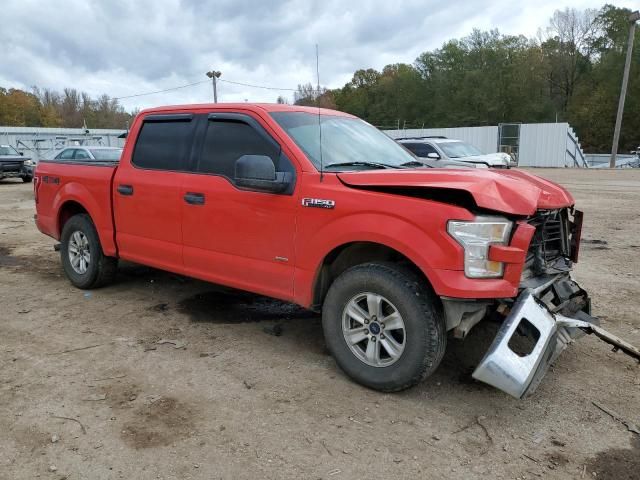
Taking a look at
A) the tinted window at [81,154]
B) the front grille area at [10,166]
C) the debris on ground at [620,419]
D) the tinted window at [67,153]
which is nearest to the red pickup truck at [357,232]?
the debris on ground at [620,419]

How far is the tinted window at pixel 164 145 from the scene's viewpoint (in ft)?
15.4

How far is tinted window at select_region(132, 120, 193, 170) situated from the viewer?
4684 millimetres

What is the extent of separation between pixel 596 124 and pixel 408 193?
59.3 metres

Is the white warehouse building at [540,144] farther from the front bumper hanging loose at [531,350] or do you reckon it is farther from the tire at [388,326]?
the tire at [388,326]

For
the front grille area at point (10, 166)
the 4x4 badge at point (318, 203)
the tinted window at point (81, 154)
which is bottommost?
the front grille area at point (10, 166)

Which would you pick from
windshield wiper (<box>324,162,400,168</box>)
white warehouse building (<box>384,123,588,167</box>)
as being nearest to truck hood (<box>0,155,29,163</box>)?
windshield wiper (<box>324,162,400,168</box>)

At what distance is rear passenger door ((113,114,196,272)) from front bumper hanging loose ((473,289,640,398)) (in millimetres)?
2820

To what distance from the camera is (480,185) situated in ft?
10.4

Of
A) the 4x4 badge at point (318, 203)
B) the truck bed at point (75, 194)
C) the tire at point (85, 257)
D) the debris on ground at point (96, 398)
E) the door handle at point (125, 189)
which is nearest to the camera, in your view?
the debris on ground at point (96, 398)

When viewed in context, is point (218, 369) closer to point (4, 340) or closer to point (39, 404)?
point (39, 404)

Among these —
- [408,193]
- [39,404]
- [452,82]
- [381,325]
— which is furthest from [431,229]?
[452,82]

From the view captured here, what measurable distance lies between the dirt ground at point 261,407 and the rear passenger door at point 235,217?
2.03 feet

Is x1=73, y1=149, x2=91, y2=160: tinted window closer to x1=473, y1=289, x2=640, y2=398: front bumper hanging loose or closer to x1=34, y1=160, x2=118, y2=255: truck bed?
x1=34, y1=160, x2=118, y2=255: truck bed

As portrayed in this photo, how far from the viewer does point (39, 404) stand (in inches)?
132
